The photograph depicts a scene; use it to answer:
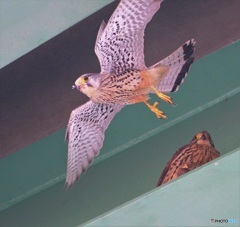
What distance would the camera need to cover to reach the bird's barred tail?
262 centimetres

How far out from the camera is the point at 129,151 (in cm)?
296

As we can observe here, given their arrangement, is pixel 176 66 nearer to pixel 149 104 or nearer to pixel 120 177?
pixel 149 104

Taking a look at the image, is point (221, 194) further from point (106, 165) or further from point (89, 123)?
point (106, 165)

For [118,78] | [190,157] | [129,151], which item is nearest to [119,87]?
[118,78]

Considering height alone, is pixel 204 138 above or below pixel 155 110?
below

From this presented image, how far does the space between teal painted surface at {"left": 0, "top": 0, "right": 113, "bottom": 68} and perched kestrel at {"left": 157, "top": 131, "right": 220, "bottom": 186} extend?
0.50 metres

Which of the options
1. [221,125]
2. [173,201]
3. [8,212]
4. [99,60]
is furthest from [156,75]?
[8,212]

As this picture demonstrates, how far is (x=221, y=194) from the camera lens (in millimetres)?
2135

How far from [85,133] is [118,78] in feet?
0.68

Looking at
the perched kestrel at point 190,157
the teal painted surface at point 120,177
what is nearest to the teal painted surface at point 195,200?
the perched kestrel at point 190,157

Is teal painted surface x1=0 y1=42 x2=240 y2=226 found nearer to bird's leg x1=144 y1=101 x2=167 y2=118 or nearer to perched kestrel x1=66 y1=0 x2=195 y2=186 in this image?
bird's leg x1=144 y1=101 x2=167 y2=118

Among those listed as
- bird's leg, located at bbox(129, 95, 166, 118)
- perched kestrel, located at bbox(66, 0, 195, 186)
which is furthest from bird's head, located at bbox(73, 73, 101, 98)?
bird's leg, located at bbox(129, 95, 166, 118)

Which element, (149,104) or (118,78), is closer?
(118,78)

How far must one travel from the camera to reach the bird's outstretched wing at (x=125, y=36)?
255cm
